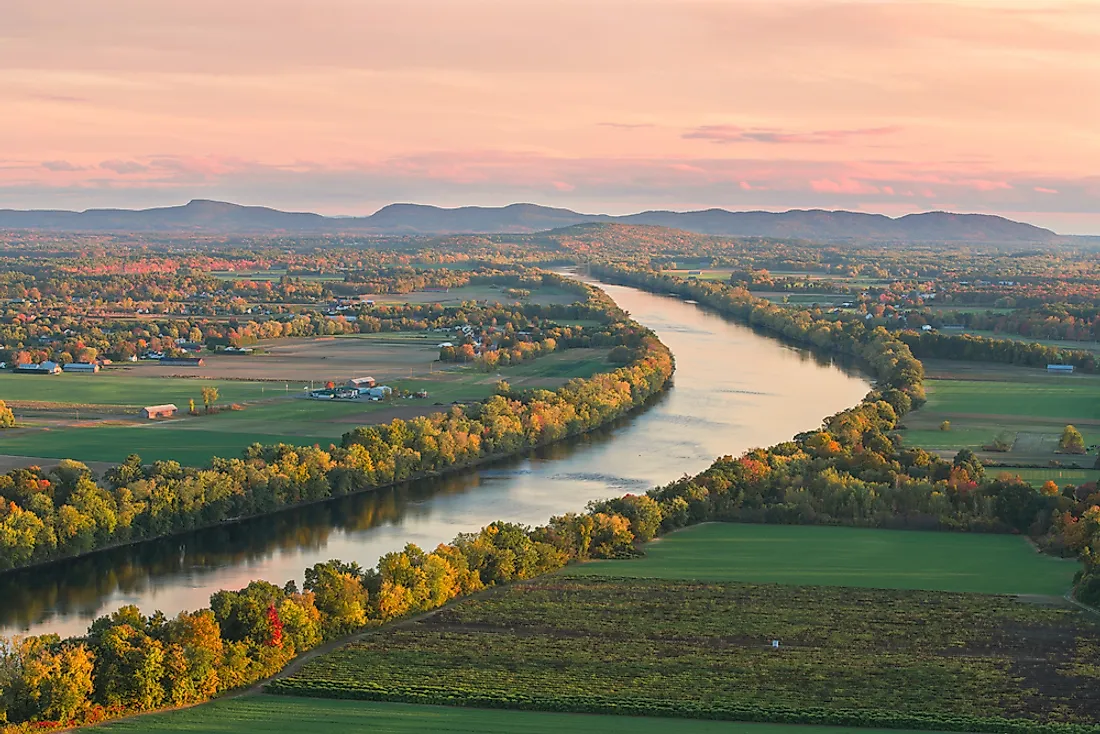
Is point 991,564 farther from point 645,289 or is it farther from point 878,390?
point 645,289

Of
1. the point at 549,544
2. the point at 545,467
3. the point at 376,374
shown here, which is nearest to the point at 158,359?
the point at 376,374

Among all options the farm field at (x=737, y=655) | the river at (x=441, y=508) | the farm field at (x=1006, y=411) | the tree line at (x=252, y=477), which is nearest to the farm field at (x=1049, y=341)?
the farm field at (x=1006, y=411)

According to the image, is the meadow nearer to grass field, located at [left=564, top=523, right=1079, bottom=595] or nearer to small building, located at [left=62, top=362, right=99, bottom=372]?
grass field, located at [left=564, top=523, right=1079, bottom=595]

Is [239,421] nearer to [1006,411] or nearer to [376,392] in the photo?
[376,392]

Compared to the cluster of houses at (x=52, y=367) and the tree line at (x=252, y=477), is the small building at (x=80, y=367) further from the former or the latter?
the tree line at (x=252, y=477)

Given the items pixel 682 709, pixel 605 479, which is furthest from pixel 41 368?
pixel 682 709

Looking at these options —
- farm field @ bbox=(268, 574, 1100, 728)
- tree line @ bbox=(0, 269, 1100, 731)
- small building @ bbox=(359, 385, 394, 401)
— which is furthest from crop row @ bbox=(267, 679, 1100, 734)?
small building @ bbox=(359, 385, 394, 401)
